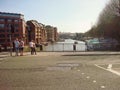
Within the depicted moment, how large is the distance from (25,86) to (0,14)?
404ft

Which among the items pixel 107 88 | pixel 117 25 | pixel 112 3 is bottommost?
pixel 107 88

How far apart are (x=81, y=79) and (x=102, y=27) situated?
Result: 6893 cm

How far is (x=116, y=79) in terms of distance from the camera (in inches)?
533

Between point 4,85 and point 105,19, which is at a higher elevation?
point 105,19

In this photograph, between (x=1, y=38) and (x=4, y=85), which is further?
(x=1, y=38)

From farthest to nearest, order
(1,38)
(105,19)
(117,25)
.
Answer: (1,38)
(105,19)
(117,25)

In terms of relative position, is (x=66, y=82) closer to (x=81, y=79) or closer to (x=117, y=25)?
(x=81, y=79)

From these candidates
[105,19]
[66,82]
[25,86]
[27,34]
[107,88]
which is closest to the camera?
[107,88]

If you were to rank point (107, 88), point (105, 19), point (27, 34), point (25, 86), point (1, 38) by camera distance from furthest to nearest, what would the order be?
point (27, 34) → point (1, 38) → point (105, 19) → point (25, 86) → point (107, 88)

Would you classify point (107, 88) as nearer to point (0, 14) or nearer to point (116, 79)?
point (116, 79)

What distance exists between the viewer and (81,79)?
13.7m

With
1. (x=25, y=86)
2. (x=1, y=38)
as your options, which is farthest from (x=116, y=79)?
(x=1, y=38)

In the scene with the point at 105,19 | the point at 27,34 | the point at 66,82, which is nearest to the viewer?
the point at 66,82

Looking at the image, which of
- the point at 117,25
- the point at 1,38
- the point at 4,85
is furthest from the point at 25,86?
the point at 1,38
